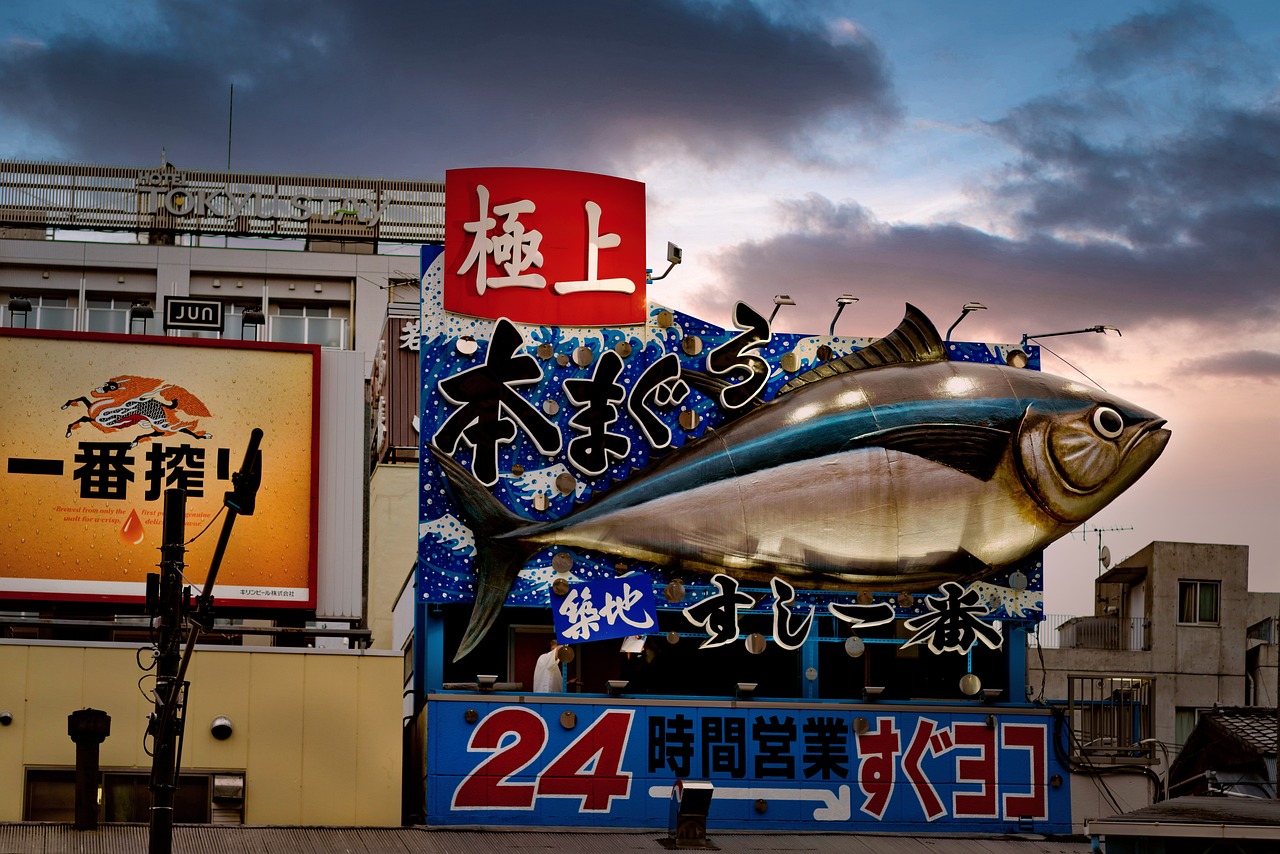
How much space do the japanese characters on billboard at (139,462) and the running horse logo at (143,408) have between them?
19mm

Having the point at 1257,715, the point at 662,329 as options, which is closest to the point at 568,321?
the point at 662,329

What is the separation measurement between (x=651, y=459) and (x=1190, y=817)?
954 cm

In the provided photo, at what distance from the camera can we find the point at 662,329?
2770 centimetres

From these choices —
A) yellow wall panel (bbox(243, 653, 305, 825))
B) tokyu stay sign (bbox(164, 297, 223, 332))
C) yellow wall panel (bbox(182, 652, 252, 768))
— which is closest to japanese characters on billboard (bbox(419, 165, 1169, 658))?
yellow wall panel (bbox(243, 653, 305, 825))

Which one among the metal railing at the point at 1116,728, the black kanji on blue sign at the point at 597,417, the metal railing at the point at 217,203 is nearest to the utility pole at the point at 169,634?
the black kanji on blue sign at the point at 597,417

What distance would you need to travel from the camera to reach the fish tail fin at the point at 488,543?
26.1m

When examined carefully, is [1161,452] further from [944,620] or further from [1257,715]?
[1257,715]

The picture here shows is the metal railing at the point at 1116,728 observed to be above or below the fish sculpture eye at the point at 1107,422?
below

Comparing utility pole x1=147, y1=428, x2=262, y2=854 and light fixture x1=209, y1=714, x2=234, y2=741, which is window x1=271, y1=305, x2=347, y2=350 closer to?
light fixture x1=209, y1=714, x2=234, y2=741

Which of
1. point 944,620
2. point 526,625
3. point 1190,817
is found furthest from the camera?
point 526,625

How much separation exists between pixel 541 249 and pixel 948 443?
6.93m

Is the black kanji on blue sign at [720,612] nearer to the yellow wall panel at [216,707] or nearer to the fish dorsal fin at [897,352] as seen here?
the fish dorsal fin at [897,352]

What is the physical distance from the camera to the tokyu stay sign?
3127 centimetres

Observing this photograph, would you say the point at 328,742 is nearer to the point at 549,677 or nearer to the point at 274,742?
the point at 274,742
